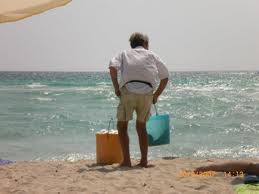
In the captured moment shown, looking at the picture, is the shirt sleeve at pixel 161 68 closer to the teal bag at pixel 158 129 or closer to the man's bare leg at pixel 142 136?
the man's bare leg at pixel 142 136

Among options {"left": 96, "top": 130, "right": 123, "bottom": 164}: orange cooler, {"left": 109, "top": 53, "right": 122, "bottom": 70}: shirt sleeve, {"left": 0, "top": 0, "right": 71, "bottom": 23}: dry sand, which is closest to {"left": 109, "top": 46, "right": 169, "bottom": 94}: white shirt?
{"left": 109, "top": 53, "right": 122, "bottom": 70}: shirt sleeve

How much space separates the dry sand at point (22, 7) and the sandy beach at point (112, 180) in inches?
59.7

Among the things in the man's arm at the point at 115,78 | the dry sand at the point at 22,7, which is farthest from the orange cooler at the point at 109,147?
the dry sand at the point at 22,7

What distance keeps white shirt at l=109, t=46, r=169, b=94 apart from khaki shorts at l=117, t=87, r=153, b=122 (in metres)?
0.05

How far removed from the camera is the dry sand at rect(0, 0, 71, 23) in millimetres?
4395

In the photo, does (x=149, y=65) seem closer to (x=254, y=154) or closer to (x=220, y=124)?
(x=254, y=154)

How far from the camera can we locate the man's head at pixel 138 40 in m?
5.48

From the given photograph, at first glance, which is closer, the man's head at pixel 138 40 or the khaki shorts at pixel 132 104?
the khaki shorts at pixel 132 104

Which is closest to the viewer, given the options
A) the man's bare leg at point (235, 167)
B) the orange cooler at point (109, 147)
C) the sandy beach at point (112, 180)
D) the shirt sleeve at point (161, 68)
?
the sandy beach at point (112, 180)

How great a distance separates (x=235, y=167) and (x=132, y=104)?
1.23 meters

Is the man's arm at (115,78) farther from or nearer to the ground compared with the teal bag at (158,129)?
farther from the ground

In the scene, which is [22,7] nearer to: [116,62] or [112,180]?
[116,62]
